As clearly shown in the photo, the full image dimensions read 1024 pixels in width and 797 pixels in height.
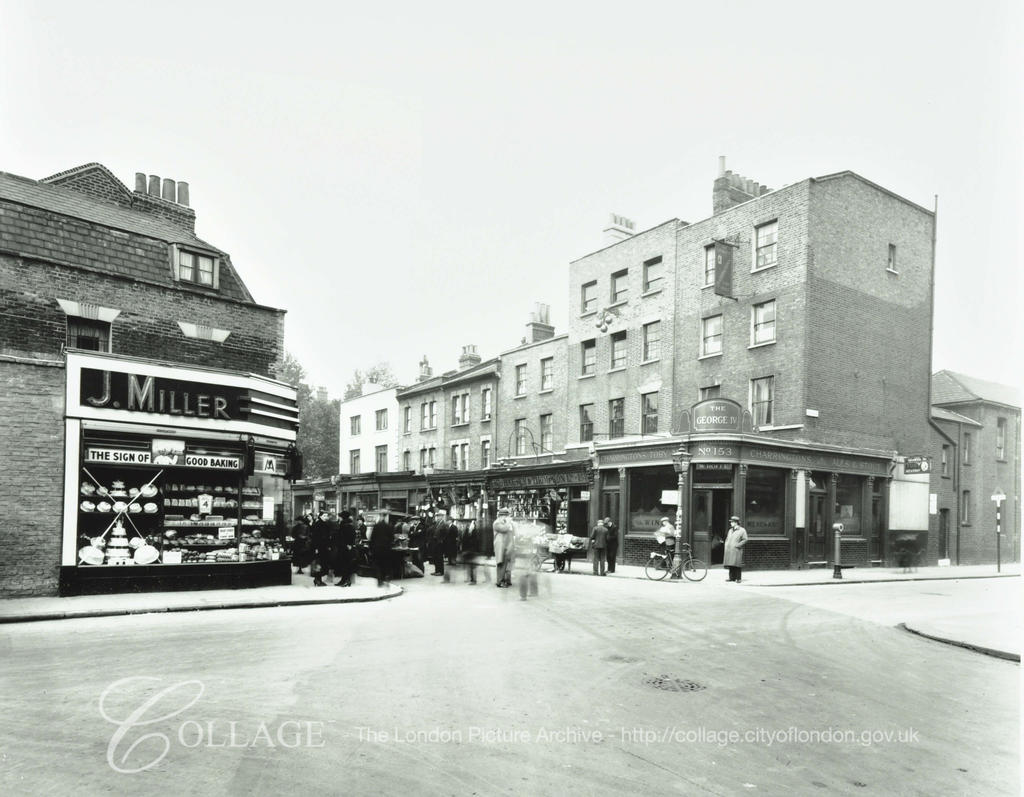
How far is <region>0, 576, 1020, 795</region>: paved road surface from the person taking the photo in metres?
5.38

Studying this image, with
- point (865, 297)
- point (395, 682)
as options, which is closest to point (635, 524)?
point (865, 297)

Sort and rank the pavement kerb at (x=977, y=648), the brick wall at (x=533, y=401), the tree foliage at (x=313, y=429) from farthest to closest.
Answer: the tree foliage at (x=313, y=429), the brick wall at (x=533, y=401), the pavement kerb at (x=977, y=648)

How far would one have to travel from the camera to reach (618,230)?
3444cm

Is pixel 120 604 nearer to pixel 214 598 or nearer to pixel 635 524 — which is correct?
pixel 214 598

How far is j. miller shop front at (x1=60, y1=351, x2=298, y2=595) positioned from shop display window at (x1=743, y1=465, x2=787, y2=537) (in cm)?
1492

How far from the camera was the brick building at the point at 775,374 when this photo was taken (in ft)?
87.2

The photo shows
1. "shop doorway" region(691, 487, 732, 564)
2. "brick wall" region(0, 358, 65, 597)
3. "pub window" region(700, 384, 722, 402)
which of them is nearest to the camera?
"brick wall" region(0, 358, 65, 597)

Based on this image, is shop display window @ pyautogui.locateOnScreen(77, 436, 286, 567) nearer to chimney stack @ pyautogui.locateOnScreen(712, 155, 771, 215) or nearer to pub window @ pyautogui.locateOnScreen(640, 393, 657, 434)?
pub window @ pyautogui.locateOnScreen(640, 393, 657, 434)

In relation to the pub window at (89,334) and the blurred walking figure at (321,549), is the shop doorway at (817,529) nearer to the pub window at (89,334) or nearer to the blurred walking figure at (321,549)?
the blurred walking figure at (321,549)

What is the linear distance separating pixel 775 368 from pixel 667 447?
4458 mm

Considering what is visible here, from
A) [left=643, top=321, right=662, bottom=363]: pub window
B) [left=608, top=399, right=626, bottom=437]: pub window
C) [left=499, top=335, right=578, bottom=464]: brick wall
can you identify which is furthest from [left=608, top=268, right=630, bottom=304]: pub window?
[left=608, top=399, right=626, bottom=437]: pub window

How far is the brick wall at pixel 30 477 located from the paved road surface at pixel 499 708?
2858 mm

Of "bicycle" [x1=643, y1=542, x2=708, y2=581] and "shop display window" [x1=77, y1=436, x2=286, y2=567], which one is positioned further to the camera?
"bicycle" [x1=643, y1=542, x2=708, y2=581]

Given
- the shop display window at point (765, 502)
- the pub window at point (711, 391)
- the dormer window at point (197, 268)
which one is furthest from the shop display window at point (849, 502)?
the dormer window at point (197, 268)
